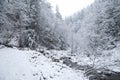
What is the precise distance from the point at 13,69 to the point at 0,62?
57.6 inches

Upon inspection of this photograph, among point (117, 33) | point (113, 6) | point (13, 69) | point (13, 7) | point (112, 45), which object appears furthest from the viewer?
point (113, 6)

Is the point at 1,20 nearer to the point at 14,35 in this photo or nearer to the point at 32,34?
the point at 14,35

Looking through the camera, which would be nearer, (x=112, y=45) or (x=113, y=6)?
(x=112, y=45)

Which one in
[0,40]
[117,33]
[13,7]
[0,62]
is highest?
[13,7]

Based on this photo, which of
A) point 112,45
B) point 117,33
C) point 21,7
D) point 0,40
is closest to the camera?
point 0,40

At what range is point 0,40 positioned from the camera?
16016mm

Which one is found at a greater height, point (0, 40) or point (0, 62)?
point (0, 40)

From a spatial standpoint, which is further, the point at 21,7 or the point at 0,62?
the point at 21,7

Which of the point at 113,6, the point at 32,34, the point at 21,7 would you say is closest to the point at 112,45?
the point at 113,6

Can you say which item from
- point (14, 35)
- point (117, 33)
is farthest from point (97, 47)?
point (14, 35)

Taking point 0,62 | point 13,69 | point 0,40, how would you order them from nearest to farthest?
point 13,69
point 0,62
point 0,40

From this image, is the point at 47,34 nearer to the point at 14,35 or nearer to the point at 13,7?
the point at 14,35

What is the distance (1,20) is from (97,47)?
1956 centimetres

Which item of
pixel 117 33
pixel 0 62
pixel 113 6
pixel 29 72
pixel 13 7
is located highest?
pixel 113 6
